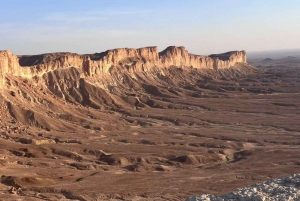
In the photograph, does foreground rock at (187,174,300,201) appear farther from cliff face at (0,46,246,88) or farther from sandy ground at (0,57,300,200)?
cliff face at (0,46,246,88)

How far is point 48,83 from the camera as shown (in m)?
65.3

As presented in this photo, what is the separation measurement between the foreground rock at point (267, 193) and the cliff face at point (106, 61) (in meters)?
47.1

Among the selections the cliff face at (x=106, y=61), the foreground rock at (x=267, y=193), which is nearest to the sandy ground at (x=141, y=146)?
the cliff face at (x=106, y=61)

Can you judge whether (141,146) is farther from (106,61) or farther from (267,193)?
(106,61)

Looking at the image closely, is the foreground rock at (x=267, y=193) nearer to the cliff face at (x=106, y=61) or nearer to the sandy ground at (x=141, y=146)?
the sandy ground at (x=141, y=146)

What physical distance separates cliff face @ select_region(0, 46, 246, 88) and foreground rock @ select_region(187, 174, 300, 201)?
47.1 metres

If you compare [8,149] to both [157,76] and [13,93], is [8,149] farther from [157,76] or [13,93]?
[157,76]

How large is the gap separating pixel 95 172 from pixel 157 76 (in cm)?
6428

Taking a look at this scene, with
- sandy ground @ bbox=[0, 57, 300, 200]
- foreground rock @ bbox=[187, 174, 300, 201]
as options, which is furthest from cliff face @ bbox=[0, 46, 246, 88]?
foreground rock @ bbox=[187, 174, 300, 201]

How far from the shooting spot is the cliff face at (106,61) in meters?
59.1

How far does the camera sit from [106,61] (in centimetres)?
8244

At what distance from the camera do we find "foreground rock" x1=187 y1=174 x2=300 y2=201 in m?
10.4

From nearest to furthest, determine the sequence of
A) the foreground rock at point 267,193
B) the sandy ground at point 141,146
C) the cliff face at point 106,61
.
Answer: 1. the foreground rock at point 267,193
2. the sandy ground at point 141,146
3. the cliff face at point 106,61

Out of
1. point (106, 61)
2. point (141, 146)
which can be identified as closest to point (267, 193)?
point (141, 146)
